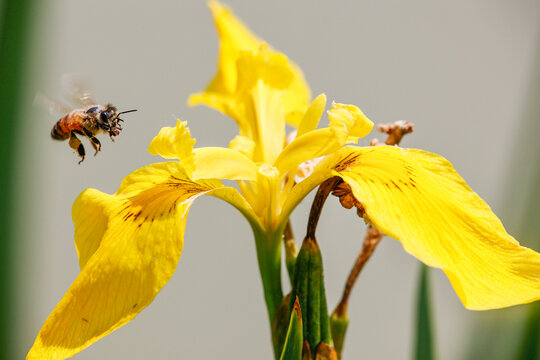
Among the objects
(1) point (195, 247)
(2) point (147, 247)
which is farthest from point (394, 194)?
(1) point (195, 247)

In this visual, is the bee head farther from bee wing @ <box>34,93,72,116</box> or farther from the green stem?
the green stem

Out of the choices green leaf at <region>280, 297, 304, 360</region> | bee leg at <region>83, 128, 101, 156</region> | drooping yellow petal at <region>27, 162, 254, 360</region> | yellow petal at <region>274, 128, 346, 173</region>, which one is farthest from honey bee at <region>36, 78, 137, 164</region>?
green leaf at <region>280, 297, 304, 360</region>

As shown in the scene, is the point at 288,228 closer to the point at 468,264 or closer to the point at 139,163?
the point at 468,264

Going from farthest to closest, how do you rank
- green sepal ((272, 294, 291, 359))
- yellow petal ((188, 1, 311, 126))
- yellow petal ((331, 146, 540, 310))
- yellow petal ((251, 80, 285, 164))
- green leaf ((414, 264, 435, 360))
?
yellow petal ((188, 1, 311, 126)) < yellow petal ((251, 80, 285, 164)) < green leaf ((414, 264, 435, 360)) < green sepal ((272, 294, 291, 359)) < yellow petal ((331, 146, 540, 310))

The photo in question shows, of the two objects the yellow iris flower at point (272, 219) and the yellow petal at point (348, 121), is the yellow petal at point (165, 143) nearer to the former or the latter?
the yellow iris flower at point (272, 219)

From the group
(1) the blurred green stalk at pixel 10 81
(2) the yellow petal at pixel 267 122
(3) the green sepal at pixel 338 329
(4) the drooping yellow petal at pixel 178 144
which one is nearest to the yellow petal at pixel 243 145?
(2) the yellow petal at pixel 267 122
